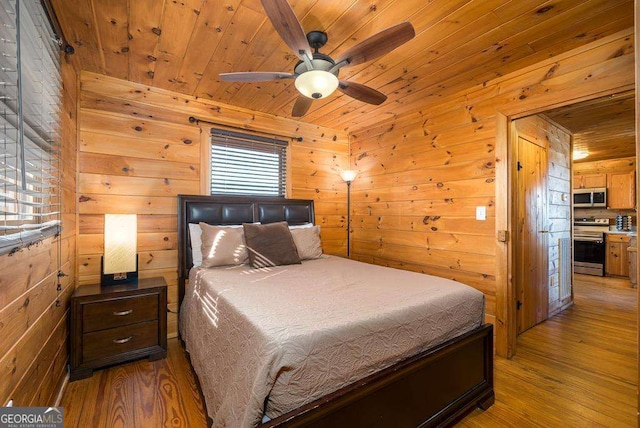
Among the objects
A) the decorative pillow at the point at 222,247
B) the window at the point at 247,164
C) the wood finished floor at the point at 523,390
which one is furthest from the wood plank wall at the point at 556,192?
the decorative pillow at the point at 222,247

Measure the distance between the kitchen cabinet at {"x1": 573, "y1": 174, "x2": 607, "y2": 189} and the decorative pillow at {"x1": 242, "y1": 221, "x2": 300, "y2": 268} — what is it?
265 inches

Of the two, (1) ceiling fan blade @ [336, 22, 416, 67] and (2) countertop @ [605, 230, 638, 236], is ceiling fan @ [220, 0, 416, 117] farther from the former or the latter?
(2) countertop @ [605, 230, 638, 236]

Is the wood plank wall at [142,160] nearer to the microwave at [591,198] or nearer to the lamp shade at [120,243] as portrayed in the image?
the lamp shade at [120,243]

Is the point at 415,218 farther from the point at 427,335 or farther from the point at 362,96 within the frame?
the point at 427,335

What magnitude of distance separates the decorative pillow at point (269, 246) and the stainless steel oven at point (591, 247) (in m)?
6.36

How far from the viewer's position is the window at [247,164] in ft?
10.4

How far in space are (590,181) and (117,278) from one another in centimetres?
829

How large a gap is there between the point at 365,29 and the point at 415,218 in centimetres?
204

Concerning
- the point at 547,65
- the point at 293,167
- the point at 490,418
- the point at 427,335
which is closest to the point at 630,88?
the point at 547,65

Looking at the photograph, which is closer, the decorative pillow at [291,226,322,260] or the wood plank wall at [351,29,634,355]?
the wood plank wall at [351,29,634,355]

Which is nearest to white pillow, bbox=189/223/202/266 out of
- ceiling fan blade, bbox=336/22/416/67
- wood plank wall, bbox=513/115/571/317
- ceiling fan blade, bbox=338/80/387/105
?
ceiling fan blade, bbox=338/80/387/105

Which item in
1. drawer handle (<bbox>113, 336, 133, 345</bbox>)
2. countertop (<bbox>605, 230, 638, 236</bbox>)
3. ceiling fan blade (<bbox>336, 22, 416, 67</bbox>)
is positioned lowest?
drawer handle (<bbox>113, 336, 133, 345</bbox>)

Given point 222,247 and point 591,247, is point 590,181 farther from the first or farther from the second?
point 222,247

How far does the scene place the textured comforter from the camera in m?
1.12
